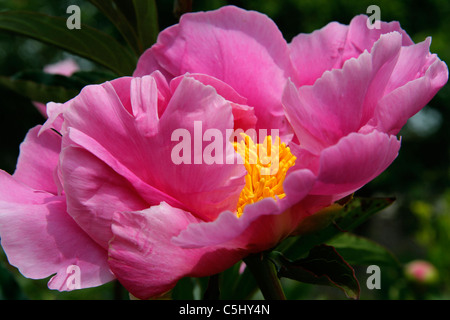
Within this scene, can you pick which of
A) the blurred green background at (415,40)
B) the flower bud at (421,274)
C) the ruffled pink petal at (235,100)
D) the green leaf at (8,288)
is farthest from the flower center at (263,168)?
the blurred green background at (415,40)

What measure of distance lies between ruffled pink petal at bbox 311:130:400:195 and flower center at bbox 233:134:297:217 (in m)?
0.10

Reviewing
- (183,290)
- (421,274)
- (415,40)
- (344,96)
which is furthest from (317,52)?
(415,40)

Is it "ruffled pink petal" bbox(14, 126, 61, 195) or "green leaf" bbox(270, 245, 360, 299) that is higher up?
"ruffled pink petal" bbox(14, 126, 61, 195)

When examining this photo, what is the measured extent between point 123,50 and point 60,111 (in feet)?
0.63

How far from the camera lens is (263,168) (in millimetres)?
438

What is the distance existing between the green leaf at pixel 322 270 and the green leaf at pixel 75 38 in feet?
0.97

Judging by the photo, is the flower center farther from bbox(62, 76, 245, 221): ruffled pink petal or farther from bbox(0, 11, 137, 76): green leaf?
bbox(0, 11, 137, 76): green leaf

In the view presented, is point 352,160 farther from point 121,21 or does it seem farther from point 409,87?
point 121,21

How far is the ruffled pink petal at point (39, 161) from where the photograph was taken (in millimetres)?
405

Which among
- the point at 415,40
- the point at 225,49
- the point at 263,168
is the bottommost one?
the point at 263,168

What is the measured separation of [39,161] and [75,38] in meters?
0.18

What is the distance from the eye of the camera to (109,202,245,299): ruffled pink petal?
32 cm

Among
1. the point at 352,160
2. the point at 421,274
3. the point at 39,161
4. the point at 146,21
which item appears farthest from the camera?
the point at 421,274

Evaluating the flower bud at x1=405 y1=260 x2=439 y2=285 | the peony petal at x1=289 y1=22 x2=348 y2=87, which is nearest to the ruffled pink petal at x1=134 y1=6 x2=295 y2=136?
the peony petal at x1=289 y1=22 x2=348 y2=87
